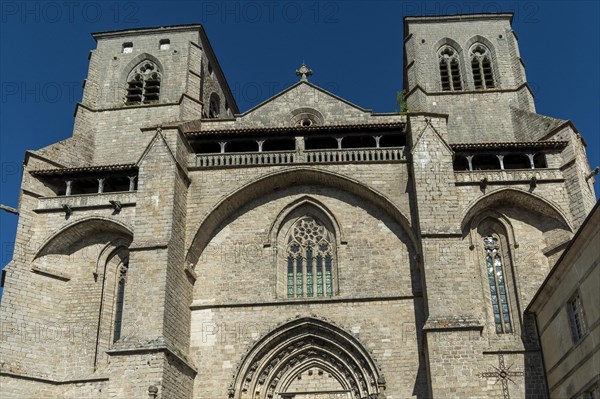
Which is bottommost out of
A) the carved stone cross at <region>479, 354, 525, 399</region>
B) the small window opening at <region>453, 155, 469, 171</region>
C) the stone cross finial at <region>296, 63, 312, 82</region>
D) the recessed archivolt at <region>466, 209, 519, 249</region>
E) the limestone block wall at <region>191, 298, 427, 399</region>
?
the carved stone cross at <region>479, 354, 525, 399</region>

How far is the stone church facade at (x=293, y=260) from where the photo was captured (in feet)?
49.4

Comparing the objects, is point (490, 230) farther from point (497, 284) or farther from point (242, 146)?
point (242, 146)

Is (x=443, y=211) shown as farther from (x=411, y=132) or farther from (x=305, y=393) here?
(x=305, y=393)

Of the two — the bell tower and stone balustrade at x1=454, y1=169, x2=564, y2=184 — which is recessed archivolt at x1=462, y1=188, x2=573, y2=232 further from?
the bell tower

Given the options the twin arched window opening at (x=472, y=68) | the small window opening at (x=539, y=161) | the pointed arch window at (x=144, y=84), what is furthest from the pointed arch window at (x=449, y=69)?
the pointed arch window at (x=144, y=84)

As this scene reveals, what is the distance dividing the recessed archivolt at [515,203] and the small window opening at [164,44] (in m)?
13.1

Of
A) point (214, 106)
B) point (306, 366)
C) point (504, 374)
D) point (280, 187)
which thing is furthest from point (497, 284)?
point (214, 106)

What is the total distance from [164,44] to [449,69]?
10467 mm

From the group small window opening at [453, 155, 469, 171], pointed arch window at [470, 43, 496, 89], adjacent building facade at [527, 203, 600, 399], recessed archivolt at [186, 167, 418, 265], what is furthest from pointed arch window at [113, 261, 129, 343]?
pointed arch window at [470, 43, 496, 89]

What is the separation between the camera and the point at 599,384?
1126 centimetres

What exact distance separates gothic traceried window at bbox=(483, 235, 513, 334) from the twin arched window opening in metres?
7.49

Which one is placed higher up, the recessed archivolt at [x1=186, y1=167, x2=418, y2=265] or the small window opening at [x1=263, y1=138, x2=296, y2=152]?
the small window opening at [x1=263, y1=138, x2=296, y2=152]

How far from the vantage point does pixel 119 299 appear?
17.2m

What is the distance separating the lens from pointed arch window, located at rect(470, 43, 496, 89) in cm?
2272
